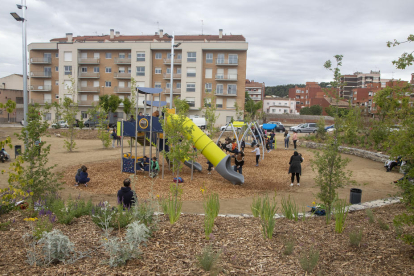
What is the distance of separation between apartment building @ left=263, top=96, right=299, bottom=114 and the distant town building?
6305 cm

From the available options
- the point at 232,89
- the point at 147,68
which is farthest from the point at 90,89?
the point at 232,89

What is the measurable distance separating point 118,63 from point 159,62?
705cm

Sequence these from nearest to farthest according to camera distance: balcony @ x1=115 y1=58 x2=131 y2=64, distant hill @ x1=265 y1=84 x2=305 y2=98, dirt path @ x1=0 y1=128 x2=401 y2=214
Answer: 1. dirt path @ x1=0 y1=128 x2=401 y2=214
2. balcony @ x1=115 y1=58 x2=131 y2=64
3. distant hill @ x1=265 y1=84 x2=305 y2=98

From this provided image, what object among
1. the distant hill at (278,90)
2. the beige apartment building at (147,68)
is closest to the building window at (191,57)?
the beige apartment building at (147,68)

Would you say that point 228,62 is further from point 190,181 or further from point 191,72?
point 190,181

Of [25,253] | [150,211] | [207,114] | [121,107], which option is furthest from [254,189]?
[121,107]

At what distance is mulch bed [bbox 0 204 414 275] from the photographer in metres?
4.27

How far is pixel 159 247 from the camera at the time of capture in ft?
16.0

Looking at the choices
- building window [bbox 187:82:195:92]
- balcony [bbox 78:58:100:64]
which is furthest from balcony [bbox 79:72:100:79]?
building window [bbox 187:82:195:92]

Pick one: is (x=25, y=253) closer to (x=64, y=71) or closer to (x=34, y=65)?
(x=64, y=71)

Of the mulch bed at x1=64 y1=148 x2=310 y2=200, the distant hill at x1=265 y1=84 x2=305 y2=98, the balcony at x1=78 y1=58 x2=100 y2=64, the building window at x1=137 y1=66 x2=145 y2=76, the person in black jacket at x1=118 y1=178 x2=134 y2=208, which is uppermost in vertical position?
the distant hill at x1=265 y1=84 x2=305 y2=98

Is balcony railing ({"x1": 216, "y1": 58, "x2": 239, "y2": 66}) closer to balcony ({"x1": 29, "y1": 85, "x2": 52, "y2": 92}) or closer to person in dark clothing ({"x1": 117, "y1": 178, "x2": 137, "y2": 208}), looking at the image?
balcony ({"x1": 29, "y1": 85, "x2": 52, "y2": 92})

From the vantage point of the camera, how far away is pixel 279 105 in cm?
9438

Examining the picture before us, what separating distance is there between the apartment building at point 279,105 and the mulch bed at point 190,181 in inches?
3047
